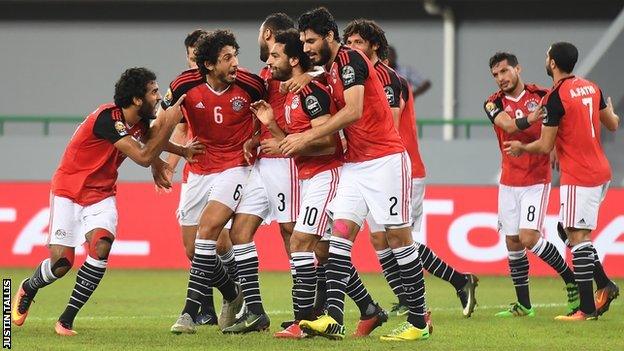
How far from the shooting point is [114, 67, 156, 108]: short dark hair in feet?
33.4

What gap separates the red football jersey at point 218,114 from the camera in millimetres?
10281

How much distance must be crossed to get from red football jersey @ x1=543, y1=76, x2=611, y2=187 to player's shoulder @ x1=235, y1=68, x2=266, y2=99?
2.41 meters

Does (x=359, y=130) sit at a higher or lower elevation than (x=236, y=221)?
higher

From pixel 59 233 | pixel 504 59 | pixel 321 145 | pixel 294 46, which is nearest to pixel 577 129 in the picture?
pixel 504 59

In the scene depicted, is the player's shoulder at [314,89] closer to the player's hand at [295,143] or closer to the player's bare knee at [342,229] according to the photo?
the player's hand at [295,143]

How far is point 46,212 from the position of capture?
17.0 m

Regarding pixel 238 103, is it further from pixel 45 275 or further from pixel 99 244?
pixel 45 275

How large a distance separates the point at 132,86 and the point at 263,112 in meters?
1.04

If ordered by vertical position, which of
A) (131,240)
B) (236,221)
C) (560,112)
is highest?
(560,112)

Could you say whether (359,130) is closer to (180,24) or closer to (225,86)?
(225,86)

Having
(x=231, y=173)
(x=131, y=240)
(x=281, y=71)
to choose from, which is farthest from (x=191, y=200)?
(x=131, y=240)

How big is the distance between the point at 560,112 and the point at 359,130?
2377 mm

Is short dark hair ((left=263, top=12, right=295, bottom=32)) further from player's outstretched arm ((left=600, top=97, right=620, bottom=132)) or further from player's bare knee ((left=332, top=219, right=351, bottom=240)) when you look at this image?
player's outstretched arm ((left=600, top=97, right=620, bottom=132))

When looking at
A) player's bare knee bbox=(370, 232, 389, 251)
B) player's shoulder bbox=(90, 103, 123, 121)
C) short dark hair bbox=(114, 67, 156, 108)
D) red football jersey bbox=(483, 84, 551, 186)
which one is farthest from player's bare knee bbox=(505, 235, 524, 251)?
player's shoulder bbox=(90, 103, 123, 121)
